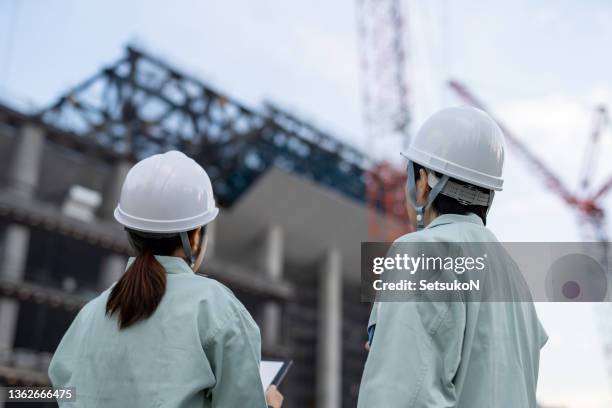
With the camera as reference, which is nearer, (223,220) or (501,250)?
(501,250)

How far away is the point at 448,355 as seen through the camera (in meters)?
2.70

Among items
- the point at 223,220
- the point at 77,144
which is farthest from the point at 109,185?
the point at 223,220

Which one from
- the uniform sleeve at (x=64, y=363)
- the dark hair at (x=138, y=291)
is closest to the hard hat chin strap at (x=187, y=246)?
the dark hair at (x=138, y=291)

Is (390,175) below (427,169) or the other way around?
the other way around

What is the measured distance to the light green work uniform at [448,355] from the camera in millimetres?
2572

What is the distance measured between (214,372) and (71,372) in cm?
74

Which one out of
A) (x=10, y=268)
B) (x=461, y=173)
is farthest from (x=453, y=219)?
(x=10, y=268)

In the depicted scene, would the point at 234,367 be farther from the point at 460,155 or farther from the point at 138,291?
the point at 460,155

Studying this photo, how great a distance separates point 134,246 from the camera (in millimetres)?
3619

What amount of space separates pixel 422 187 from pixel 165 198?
50.6 inches

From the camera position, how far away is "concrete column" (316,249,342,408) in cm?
5831

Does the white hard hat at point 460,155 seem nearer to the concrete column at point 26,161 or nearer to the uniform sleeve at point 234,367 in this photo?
the uniform sleeve at point 234,367

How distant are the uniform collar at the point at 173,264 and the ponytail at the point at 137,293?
0.24 ft

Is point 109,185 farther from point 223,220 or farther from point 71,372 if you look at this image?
point 71,372
